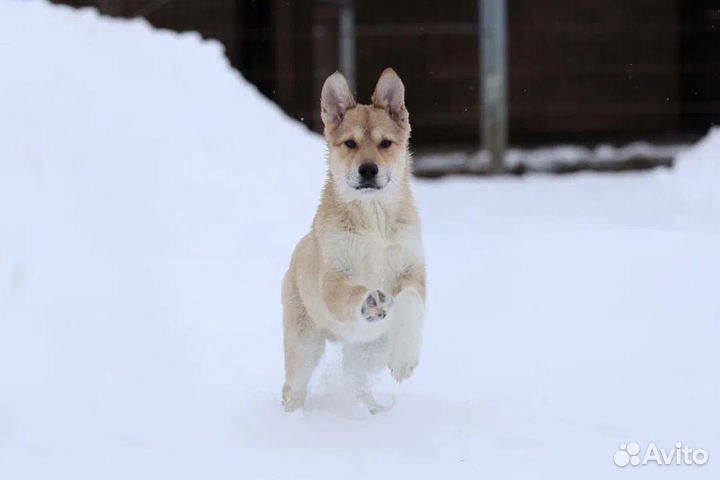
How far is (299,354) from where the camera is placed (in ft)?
15.1

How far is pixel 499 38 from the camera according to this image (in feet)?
35.2

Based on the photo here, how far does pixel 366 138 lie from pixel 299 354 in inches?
34.5

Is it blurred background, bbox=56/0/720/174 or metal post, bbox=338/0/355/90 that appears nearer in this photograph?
metal post, bbox=338/0/355/90

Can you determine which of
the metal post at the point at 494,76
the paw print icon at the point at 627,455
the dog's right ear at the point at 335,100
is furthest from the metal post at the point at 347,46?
the paw print icon at the point at 627,455

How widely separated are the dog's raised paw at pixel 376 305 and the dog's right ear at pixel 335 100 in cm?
86

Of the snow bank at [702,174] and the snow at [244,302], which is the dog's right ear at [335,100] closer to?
the snow at [244,302]

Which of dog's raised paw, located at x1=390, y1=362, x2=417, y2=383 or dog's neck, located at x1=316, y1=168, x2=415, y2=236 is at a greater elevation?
dog's neck, located at x1=316, y1=168, x2=415, y2=236

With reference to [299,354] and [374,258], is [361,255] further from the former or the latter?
[299,354]

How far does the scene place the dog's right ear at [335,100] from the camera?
4477mm

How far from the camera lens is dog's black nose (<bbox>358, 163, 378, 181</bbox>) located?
4281 millimetres

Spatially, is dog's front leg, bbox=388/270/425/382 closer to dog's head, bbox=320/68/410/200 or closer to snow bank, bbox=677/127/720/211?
dog's head, bbox=320/68/410/200

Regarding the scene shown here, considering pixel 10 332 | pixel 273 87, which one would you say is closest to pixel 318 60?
pixel 273 87

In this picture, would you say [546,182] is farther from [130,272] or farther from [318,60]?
[130,272]

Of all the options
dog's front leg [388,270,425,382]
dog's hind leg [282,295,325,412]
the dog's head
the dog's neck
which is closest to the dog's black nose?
the dog's head
